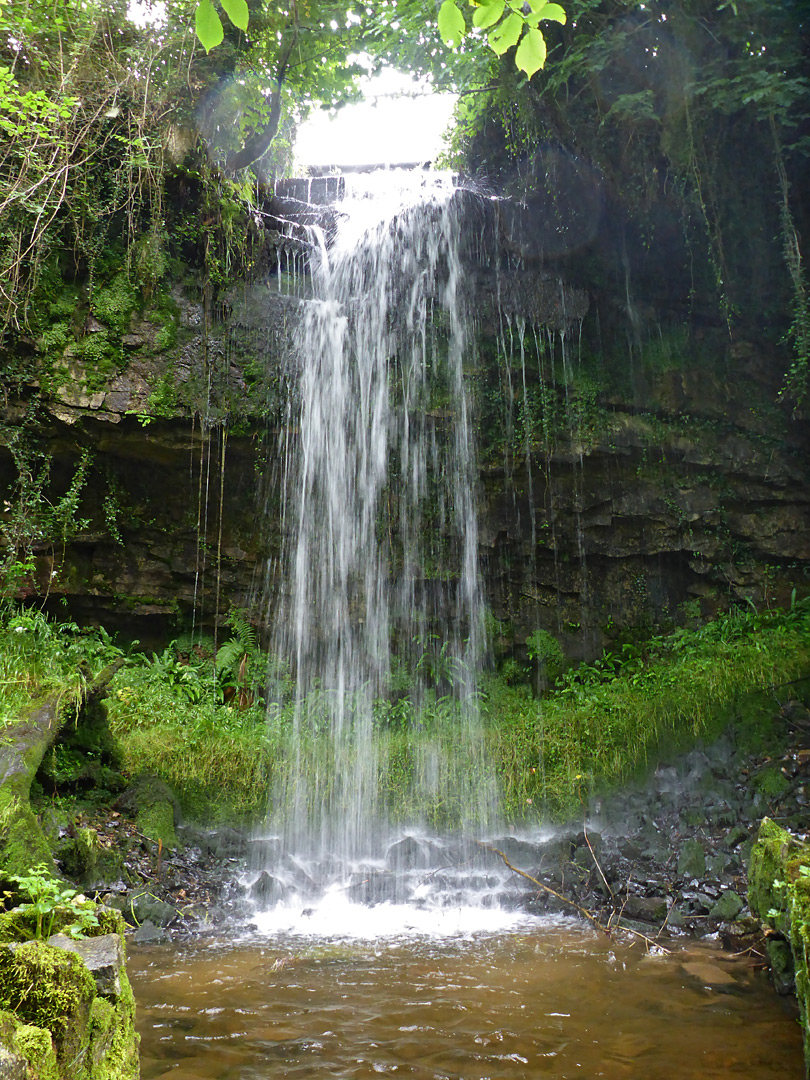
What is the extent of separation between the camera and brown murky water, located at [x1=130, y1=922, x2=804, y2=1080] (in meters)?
2.70

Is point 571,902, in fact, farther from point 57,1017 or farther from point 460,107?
point 460,107

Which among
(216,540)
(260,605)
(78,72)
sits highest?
(78,72)

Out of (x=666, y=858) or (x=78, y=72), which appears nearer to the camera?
(x=666, y=858)

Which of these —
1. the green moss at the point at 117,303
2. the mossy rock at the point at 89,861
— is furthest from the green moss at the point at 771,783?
the green moss at the point at 117,303

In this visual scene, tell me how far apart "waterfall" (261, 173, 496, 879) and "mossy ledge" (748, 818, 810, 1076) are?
4.46 m

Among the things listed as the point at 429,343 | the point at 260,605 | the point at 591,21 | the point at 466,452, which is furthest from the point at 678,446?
the point at 260,605

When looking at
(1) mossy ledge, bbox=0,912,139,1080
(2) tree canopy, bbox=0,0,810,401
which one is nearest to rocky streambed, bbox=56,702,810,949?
(1) mossy ledge, bbox=0,912,139,1080

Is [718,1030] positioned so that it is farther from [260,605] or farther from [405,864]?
[260,605]

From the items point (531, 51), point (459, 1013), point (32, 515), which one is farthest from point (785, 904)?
point (32, 515)

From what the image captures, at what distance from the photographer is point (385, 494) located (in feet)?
27.9

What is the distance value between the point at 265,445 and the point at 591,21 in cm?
597

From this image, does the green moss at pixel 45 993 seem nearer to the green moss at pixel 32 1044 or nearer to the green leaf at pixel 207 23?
the green moss at pixel 32 1044

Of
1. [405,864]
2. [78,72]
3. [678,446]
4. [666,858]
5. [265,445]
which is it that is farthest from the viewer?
[678,446]

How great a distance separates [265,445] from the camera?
8250mm
